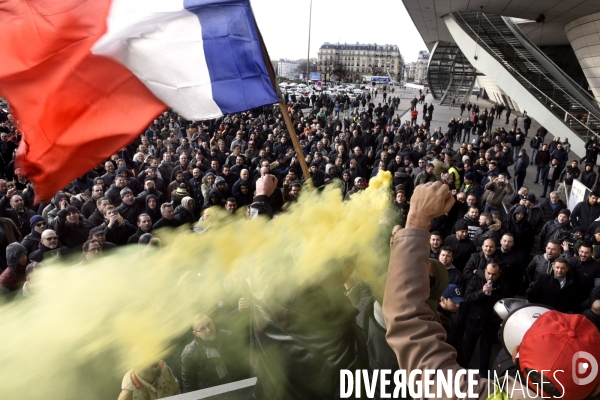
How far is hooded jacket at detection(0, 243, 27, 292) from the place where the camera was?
183 inches

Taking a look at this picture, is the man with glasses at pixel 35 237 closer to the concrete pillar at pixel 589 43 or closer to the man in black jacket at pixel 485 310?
the man in black jacket at pixel 485 310

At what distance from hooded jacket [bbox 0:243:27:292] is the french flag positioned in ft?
7.72

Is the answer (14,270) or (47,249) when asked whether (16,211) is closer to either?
(47,249)

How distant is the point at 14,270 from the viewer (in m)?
4.80

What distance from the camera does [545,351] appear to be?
1.27 m

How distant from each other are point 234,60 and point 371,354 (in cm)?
243

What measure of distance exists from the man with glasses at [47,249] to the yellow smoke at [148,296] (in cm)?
267

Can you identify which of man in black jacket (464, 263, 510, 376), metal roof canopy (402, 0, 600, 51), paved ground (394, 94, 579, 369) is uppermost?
metal roof canopy (402, 0, 600, 51)

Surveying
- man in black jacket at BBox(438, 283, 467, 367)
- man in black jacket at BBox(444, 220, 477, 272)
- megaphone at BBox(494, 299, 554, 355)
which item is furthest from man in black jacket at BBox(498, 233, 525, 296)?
megaphone at BBox(494, 299, 554, 355)

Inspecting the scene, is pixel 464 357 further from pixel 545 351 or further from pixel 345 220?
pixel 545 351

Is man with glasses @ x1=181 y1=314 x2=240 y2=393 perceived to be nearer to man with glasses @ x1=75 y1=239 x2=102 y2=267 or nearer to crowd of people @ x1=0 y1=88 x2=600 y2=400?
crowd of people @ x1=0 y1=88 x2=600 y2=400

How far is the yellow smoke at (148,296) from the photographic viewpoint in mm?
1971

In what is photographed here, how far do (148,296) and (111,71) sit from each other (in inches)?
71.3

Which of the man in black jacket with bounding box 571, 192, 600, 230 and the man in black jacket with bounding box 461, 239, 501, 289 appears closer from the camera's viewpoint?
the man in black jacket with bounding box 461, 239, 501, 289
